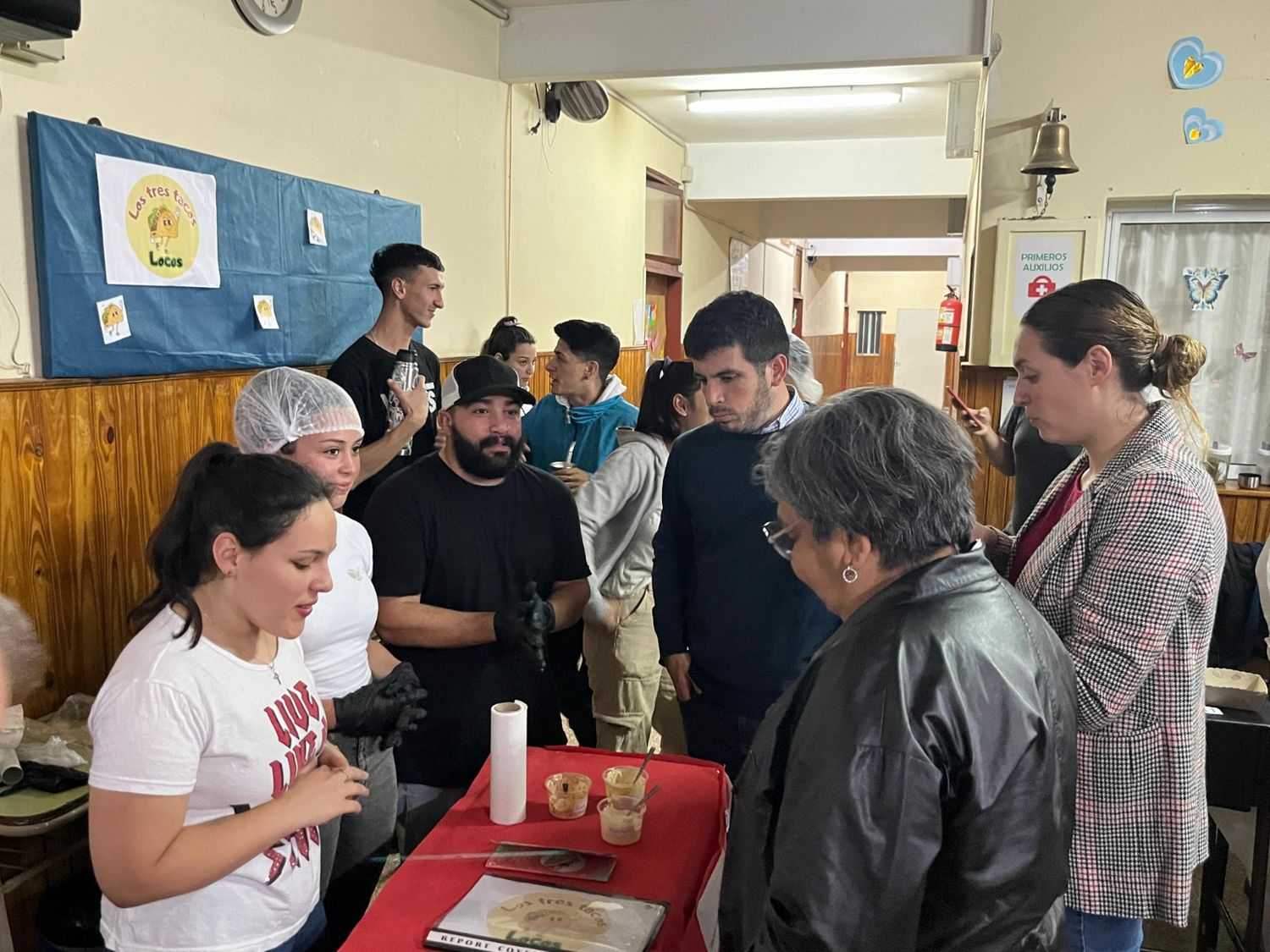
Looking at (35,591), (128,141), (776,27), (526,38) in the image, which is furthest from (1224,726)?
(526,38)

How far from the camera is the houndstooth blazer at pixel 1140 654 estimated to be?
1424 mm

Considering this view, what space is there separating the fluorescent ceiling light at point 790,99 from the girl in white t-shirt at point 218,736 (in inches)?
222

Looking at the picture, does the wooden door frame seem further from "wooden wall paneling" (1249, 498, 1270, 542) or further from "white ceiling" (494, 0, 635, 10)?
"wooden wall paneling" (1249, 498, 1270, 542)

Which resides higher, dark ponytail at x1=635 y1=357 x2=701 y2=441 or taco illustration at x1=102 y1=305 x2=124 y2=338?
taco illustration at x1=102 y1=305 x2=124 y2=338

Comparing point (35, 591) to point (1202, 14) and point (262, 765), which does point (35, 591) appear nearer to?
point (262, 765)

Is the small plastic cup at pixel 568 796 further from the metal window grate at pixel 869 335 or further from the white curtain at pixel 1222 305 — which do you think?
the metal window grate at pixel 869 335

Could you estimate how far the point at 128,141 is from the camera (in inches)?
101

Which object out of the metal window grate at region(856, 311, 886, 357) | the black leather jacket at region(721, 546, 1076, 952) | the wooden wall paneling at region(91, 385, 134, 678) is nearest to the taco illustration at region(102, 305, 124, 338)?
the wooden wall paneling at region(91, 385, 134, 678)

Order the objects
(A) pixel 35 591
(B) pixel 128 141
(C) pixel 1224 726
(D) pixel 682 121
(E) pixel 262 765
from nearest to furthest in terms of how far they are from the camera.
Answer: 1. (E) pixel 262 765
2. (C) pixel 1224 726
3. (A) pixel 35 591
4. (B) pixel 128 141
5. (D) pixel 682 121

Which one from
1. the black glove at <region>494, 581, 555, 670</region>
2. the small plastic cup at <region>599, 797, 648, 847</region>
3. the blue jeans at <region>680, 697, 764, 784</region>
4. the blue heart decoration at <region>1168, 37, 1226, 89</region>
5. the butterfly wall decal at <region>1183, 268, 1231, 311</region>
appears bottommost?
the blue jeans at <region>680, 697, 764, 784</region>

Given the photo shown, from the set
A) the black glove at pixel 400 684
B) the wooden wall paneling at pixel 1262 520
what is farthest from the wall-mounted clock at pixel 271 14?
the wooden wall paneling at pixel 1262 520

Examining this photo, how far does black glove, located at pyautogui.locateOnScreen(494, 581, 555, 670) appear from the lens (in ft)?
6.56

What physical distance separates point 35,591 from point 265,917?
4.85 feet

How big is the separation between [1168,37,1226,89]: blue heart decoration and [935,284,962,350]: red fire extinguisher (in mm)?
1526
